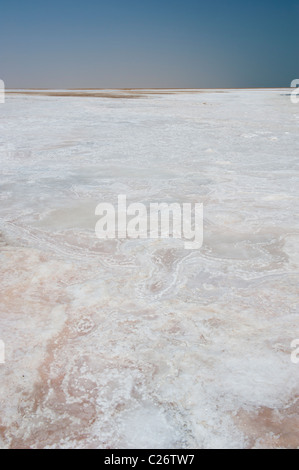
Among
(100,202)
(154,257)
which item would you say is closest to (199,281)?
(154,257)

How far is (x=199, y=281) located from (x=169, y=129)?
503 cm

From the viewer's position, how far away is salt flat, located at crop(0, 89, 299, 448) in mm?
1003

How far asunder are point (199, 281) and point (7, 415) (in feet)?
3.21

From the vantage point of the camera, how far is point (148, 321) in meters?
1.42

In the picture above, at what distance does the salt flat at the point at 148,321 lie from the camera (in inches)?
39.5

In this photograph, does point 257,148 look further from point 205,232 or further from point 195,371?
point 195,371

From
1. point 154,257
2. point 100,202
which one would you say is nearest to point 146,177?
point 100,202

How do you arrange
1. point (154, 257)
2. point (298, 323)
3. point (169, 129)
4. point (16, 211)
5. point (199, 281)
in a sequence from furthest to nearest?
point (169, 129) → point (16, 211) → point (154, 257) → point (199, 281) → point (298, 323)

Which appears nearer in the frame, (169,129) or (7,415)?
(7,415)

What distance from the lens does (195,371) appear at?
3.85 ft

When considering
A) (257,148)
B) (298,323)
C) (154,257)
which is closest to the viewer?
(298,323)

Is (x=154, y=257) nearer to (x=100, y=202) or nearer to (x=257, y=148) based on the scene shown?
(x=100, y=202)

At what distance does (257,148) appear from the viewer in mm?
4773
